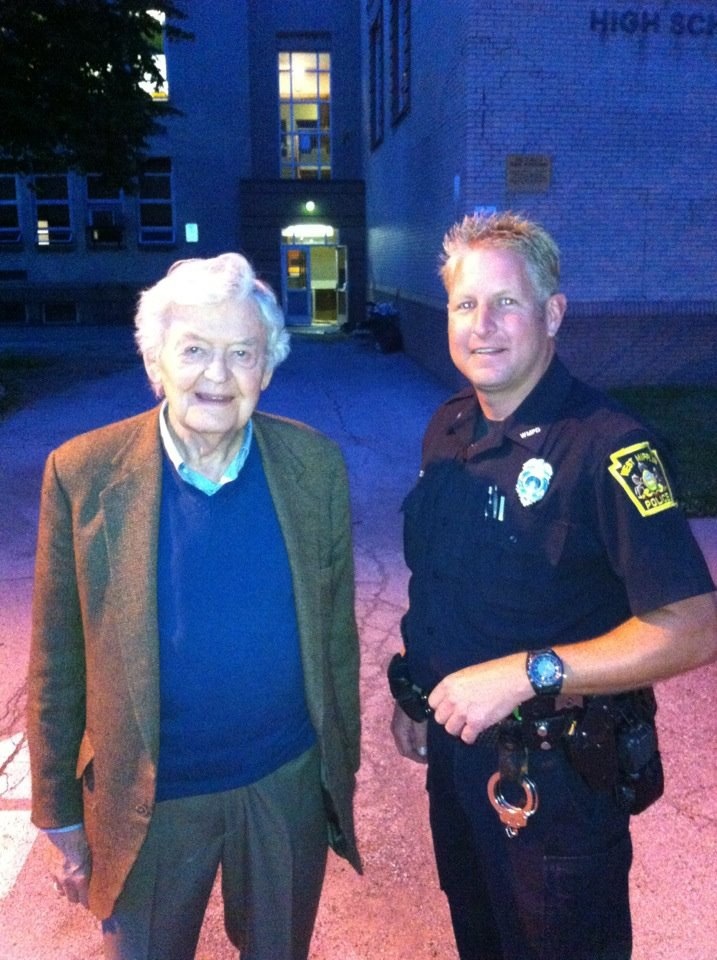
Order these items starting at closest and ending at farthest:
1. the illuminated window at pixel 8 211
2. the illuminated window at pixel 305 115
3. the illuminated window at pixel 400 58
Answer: the illuminated window at pixel 400 58 → the illuminated window at pixel 305 115 → the illuminated window at pixel 8 211

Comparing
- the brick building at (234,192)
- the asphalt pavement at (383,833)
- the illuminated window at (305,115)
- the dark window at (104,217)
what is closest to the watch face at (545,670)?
the asphalt pavement at (383,833)

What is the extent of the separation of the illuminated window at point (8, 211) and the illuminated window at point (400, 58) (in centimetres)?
1411

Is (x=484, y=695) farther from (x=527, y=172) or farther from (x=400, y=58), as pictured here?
(x=400, y=58)

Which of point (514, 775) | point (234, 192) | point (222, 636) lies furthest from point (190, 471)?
point (234, 192)

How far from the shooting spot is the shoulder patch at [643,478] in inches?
66.7

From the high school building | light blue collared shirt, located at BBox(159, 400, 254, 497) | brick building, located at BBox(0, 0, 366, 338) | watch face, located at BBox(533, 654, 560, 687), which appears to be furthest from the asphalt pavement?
brick building, located at BBox(0, 0, 366, 338)

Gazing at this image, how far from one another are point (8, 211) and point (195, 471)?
28.7m

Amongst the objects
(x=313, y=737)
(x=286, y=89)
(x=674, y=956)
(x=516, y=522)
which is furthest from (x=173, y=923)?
(x=286, y=89)

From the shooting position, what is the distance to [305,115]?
1049 inches

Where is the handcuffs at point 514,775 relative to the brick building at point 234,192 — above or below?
below

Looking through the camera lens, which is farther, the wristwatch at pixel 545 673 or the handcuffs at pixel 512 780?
the handcuffs at pixel 512 780

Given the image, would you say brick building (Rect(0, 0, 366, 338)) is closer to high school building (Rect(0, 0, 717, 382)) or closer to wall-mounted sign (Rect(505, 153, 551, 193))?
high school building (Rect(0, 0, 717, 382))

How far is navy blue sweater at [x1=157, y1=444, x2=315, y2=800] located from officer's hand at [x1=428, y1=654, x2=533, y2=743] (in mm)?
425

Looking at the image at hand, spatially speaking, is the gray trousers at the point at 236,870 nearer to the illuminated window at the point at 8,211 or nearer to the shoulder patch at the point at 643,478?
the shoulder patch at the point at 643,478
